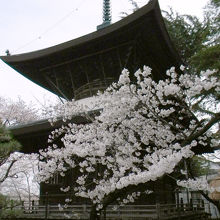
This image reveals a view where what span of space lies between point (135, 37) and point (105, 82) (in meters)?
2.40

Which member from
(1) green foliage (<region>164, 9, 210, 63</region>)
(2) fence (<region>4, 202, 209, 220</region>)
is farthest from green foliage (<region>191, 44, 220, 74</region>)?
(1) green foliage (<region>164, 9, 210, 63</region>)

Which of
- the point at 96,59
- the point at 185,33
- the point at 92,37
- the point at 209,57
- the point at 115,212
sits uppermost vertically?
the point at 185,33

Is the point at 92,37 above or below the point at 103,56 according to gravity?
above

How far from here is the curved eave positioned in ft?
32.3

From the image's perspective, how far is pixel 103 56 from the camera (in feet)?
38.8

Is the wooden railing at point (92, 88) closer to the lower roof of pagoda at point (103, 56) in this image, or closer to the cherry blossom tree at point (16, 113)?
the lower roof of pagoda at point (103, 56)

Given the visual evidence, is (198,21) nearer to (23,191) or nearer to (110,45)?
(110,45)

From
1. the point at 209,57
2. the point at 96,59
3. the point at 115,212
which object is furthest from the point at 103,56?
the point at 115,212

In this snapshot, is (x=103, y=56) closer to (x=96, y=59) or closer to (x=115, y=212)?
(x=96, y=59)

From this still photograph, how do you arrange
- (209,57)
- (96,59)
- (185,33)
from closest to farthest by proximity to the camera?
(96,59), (209,57), (185,33)

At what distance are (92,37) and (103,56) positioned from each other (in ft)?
3.63

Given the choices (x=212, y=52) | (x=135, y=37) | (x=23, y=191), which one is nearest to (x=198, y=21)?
(x=212, y=52)

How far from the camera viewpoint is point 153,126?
7.34 meters

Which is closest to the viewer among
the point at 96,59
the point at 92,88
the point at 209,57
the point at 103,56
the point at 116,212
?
the point at 116,212
